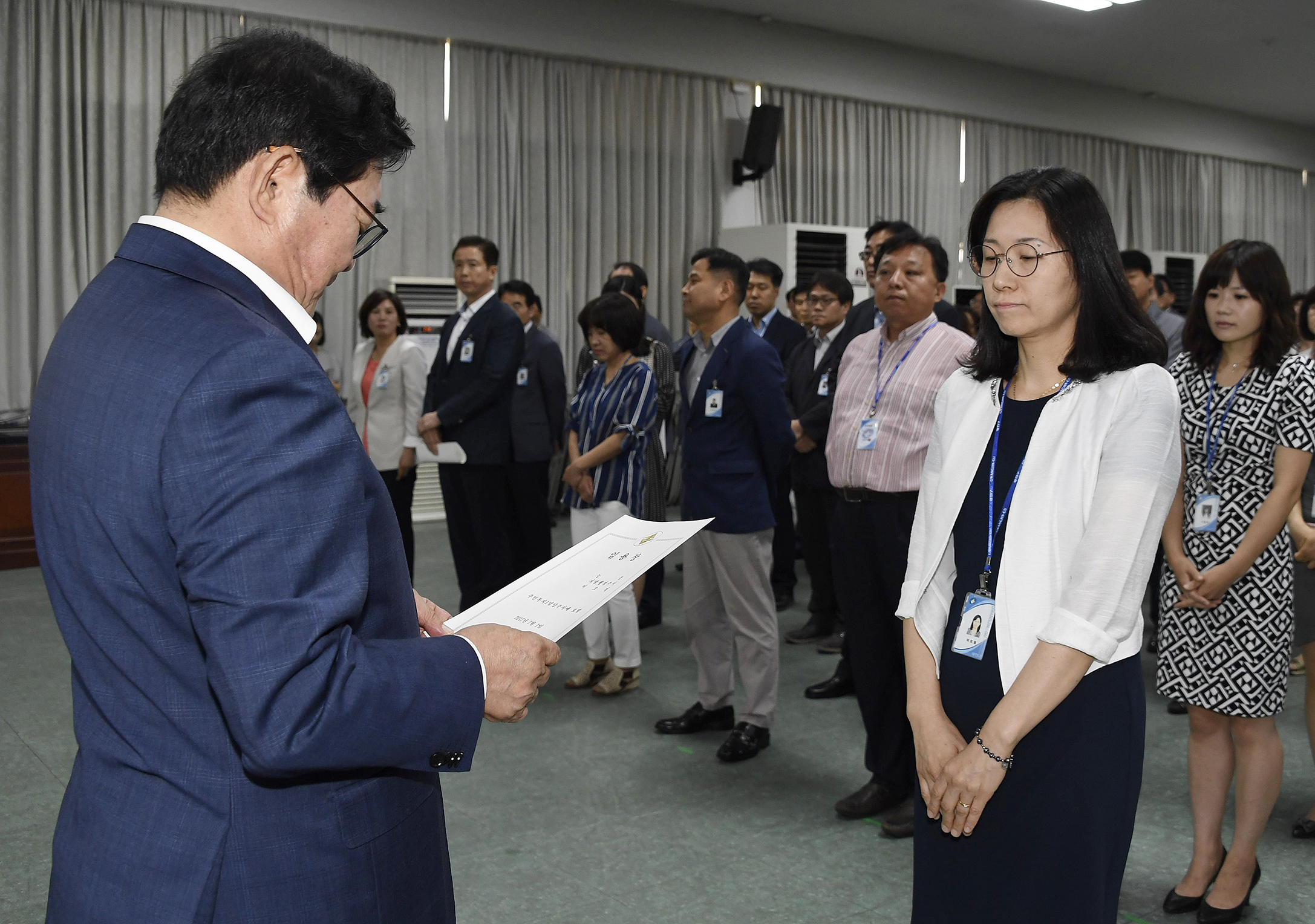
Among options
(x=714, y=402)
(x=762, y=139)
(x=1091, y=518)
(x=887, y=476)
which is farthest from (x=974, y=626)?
(x=762, y=139)

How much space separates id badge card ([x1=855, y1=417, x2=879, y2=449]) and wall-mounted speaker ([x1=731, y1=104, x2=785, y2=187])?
255 inches

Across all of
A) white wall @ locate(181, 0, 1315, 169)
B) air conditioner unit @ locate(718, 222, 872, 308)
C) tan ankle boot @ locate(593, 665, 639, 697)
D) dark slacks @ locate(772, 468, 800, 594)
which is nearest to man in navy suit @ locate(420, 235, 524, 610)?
tan ankle boot @ locate(593, 665, 639, 697)

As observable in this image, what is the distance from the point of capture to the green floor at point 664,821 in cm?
245

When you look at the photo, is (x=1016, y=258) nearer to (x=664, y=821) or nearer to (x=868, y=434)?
(x=868, y=434)

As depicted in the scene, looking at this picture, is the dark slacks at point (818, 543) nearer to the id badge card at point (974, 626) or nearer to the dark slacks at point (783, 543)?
the dark slacks at point (783, 543)

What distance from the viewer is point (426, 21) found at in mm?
7730

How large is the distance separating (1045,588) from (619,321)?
2.70m

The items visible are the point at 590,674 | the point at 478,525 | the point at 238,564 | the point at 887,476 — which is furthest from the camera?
the point at 478,525

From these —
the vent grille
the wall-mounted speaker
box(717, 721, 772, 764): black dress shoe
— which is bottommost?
box(717, 721, 772, 764): black dress shoe

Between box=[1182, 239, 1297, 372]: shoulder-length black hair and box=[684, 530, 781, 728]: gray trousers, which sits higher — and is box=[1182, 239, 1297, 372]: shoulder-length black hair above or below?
above

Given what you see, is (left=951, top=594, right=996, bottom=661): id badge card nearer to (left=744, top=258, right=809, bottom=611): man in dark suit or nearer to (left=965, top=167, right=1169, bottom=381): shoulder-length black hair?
(left=965, top=167, right=1169, bottom=381): shoulder-length black hair

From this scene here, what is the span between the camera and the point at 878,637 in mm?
2982

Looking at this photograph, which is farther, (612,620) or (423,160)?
(423,160)

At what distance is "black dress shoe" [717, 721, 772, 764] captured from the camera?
3334mm
